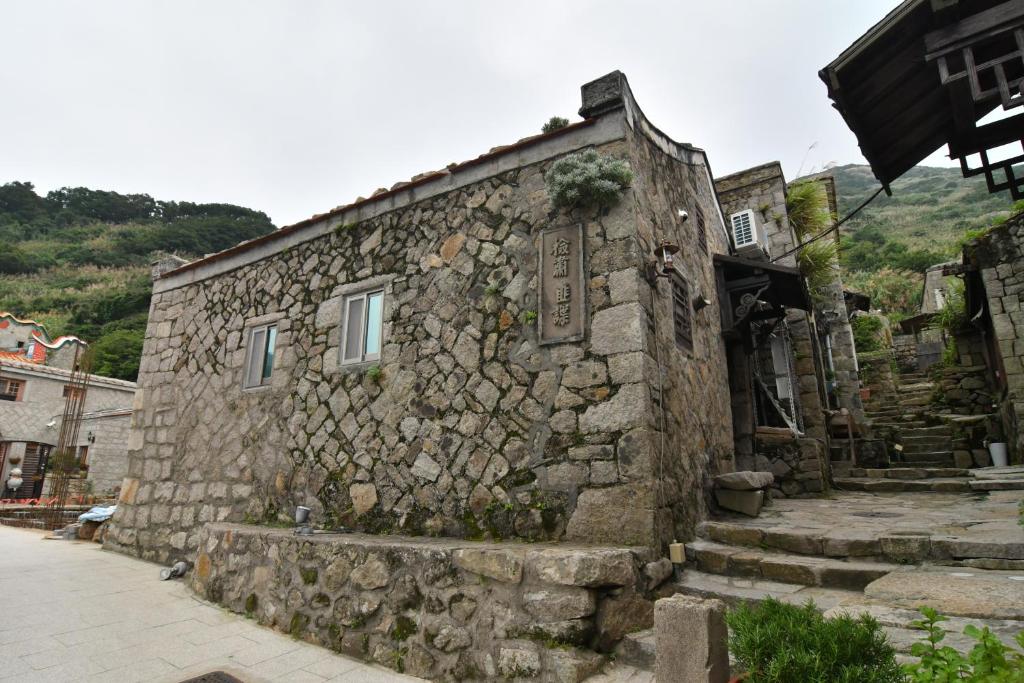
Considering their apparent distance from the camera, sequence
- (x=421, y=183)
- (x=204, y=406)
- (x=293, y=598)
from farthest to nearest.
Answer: (x=204, y=406), (x=421, y=183), (x=293, y=598)

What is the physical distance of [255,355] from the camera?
7.35 metres

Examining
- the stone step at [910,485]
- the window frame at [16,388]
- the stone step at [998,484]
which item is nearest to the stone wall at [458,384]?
the stone step at [998,484]

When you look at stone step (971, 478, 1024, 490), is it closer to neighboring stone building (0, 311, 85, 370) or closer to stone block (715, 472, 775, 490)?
stone block (715, 472, 775, 490)

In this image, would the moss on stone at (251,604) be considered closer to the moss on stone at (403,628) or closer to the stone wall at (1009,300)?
the moss on stone at (403,628)

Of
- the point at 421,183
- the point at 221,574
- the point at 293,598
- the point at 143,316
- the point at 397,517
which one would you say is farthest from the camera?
the point at 143,316

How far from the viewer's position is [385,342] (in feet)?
19.5

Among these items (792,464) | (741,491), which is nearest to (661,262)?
(741,491)

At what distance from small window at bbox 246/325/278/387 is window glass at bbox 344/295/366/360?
1.35 metres

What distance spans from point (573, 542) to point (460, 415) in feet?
5.31

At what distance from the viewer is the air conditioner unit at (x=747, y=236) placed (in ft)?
31.8

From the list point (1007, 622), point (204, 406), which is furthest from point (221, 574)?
point (1007, 622)

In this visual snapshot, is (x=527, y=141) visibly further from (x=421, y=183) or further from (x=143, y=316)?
(x=143, y=316)

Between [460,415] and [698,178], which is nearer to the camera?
[460,415]

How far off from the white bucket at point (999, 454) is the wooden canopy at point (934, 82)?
6667mm
